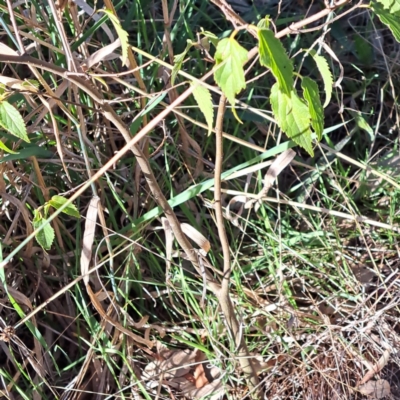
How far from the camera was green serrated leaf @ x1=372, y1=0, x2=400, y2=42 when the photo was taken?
0.69 metres

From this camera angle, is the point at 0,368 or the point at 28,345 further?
the point at 28,345

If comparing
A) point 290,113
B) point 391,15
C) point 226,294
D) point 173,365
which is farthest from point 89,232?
point 391,15

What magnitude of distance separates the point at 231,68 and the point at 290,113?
0.38ft

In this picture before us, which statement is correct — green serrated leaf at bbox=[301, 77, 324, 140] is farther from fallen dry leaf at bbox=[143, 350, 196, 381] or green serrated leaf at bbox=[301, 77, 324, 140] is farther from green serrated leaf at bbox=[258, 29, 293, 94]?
fallen dry leaf at bbox=[143, 350, 196, 381]

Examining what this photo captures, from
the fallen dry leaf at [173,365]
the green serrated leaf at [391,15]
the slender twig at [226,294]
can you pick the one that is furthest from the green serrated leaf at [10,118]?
the fallen dry leaf at [173,365]

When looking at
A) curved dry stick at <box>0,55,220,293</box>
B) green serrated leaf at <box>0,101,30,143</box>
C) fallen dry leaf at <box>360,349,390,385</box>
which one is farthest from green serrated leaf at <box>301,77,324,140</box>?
fallen dry leaf at <box>360,349,390,385</box>

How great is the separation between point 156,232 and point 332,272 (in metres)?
0.42

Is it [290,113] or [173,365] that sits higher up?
[290,113]

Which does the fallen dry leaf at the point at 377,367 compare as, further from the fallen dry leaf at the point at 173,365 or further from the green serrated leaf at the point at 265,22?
the green serrated leaf at the point at 265,22

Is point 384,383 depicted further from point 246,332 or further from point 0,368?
point 0,368

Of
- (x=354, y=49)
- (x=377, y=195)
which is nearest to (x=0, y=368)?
(x=377, y=195)

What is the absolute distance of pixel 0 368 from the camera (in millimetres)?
1194

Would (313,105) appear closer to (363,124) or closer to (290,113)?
(290,113)

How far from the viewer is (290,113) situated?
673 millimetres
